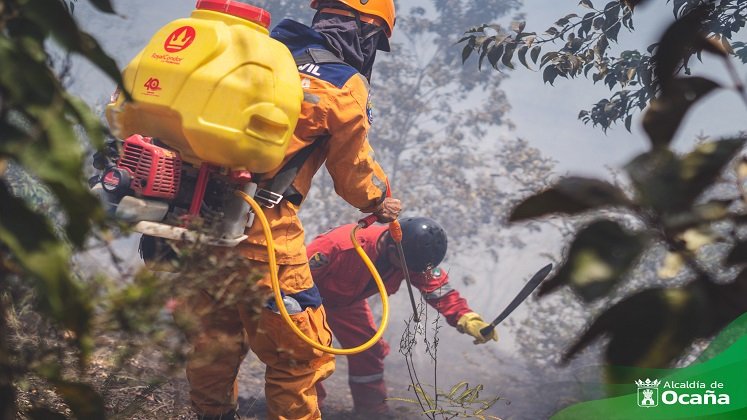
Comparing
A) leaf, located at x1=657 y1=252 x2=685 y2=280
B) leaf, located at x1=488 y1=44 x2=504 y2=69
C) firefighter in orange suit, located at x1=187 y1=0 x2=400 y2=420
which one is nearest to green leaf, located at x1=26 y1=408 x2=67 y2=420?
leaf, located at x1=657 y1=252 x2=685 y2=280

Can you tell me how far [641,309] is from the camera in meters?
0.89

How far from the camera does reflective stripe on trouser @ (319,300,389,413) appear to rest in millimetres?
4879

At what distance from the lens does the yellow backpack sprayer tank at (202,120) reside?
105 inches

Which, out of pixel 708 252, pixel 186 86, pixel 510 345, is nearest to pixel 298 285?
pixel 186 86

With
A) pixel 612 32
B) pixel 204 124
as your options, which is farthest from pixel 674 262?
pixel 612 32

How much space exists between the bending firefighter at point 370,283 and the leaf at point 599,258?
12.2 feet

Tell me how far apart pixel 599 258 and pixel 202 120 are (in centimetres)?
197

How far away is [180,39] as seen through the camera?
279 cm

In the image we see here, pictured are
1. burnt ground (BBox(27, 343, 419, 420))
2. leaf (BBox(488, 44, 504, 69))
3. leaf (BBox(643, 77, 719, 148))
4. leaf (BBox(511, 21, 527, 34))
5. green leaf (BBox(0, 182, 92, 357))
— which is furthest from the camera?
leaf (BBox(511, 21, 527, 34))

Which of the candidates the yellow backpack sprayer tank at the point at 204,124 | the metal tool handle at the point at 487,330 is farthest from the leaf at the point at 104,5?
the metal tool handle at the point at 487,330

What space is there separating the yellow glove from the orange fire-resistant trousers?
1594 millimetres

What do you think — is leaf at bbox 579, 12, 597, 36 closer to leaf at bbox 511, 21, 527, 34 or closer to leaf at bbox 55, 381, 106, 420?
leaf at bbox 511, 21, 527, 34

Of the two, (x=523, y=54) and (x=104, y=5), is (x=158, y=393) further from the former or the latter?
(x=104, y=5)

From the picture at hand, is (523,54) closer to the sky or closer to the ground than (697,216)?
closer to the ground
